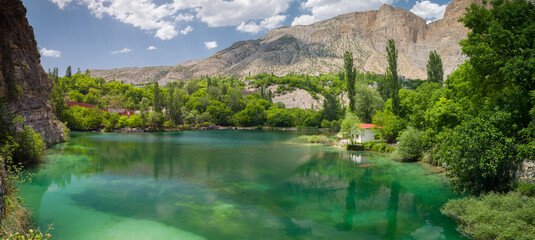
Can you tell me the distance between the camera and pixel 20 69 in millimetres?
32250

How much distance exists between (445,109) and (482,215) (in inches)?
622

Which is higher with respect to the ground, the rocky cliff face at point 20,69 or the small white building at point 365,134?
the rocky cliff face at point 20,69

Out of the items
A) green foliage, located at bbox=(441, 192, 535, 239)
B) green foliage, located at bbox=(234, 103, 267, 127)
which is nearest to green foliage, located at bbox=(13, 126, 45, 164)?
green foliage, located at bbox=(441, 192, 535, 239)

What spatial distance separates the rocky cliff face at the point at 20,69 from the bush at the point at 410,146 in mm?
36584

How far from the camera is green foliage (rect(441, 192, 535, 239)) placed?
1102 centimetres

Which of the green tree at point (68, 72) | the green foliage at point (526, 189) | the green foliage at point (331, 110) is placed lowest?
the green foliage at point (526, 189)

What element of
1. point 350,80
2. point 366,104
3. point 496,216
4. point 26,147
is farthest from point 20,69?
point 366,104

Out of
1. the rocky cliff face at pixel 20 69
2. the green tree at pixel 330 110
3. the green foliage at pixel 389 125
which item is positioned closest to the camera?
the rocky cliff face at pixel 20 69

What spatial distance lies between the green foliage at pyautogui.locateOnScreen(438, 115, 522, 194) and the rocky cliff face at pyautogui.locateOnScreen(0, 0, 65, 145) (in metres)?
32.9

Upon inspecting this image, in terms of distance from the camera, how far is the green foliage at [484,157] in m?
16.6

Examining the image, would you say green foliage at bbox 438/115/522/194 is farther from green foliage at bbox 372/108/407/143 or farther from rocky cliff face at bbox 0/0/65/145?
rocky cliff face at bbox 0/0/65/145

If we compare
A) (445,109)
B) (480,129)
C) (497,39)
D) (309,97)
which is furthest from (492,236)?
(309,97)

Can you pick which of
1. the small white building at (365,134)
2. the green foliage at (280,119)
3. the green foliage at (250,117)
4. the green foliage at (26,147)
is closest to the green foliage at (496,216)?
the small white building at (365,134)

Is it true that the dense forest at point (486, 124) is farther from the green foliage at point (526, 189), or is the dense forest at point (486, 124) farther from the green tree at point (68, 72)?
the green tree at point (68, 72)
